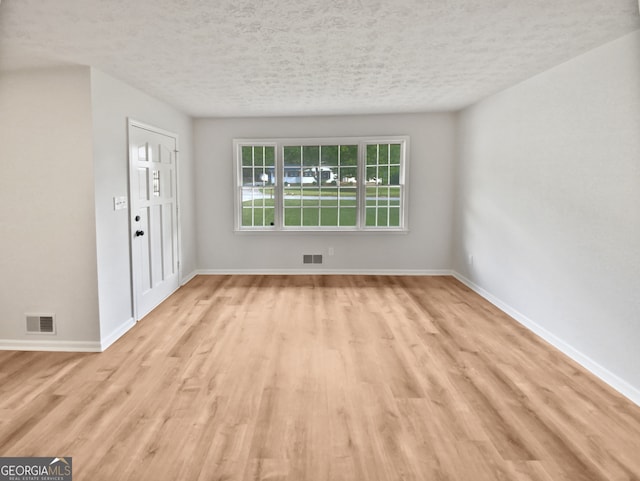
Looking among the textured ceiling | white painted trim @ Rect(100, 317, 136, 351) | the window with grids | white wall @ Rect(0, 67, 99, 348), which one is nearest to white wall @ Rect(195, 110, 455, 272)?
the window with grids

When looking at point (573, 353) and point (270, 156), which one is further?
point (270, 156)

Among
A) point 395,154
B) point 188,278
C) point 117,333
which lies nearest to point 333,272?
point 395,154

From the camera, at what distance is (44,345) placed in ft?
11.1

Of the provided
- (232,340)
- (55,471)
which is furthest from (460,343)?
(55,471)

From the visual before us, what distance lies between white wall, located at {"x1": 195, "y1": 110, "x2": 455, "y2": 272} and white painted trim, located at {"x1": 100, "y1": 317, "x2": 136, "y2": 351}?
91.5 inches

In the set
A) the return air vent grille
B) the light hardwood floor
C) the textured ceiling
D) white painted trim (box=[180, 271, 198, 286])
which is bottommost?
the light hardwood floor

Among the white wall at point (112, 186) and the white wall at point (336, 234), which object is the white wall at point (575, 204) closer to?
the white wall at point (336, 234)

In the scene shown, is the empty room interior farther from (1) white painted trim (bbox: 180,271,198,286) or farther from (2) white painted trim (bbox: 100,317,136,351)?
(1) white painted trim (bbox: 180,271,198,286)

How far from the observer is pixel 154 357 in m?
3.24

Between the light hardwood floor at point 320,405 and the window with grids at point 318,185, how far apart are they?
2270 mm

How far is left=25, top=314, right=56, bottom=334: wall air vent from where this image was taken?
11.1 feet

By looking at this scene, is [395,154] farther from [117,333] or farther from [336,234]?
[117,333]

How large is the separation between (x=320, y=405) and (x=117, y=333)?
7.30ft

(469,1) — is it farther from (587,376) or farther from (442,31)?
(587,376)
